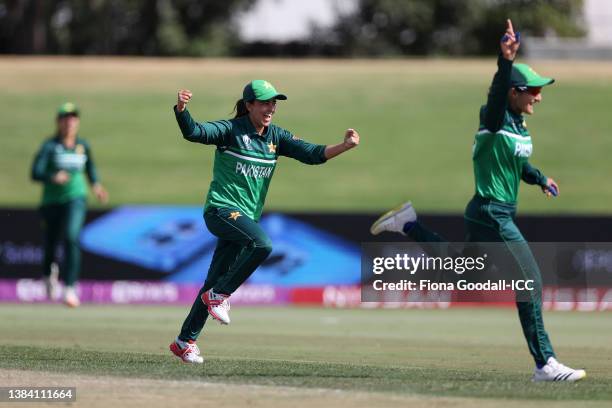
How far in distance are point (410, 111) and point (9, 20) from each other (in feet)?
73.1

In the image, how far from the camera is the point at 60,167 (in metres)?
16.3

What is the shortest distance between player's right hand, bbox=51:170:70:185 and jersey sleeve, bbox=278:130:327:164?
22.4 feet

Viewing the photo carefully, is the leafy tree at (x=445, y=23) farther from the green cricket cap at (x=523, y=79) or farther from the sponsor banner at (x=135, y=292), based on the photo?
the green cricket cap at (x=523, y=79)

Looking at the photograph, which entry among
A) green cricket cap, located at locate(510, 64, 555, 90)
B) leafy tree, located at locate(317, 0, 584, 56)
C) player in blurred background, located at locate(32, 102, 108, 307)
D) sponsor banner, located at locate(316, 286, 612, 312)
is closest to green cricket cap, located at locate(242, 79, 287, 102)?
green cricket cap, located at locate(510, 64, 555, 90)

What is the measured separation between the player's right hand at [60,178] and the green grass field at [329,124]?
1553cm

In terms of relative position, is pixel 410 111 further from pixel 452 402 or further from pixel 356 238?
pixel 452 402

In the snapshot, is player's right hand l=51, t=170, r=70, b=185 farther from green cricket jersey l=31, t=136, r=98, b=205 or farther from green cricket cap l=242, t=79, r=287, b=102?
green cricket cap l=242, t=79, r=287, b=102

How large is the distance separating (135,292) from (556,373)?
12.1m

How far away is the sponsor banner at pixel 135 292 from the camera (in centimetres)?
1983

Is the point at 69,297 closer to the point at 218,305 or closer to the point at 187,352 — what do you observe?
the point at 187,352

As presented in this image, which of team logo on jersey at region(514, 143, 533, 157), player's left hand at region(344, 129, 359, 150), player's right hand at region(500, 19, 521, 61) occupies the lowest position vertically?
team logo on jersey at region(514, 143, 533, 157)

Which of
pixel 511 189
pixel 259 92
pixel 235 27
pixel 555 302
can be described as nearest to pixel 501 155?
pixel 511 189

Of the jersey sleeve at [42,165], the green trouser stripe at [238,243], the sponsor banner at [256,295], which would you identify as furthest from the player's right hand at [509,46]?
the sponsor banner at [256,295]

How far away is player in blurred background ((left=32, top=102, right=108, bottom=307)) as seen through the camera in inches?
633
